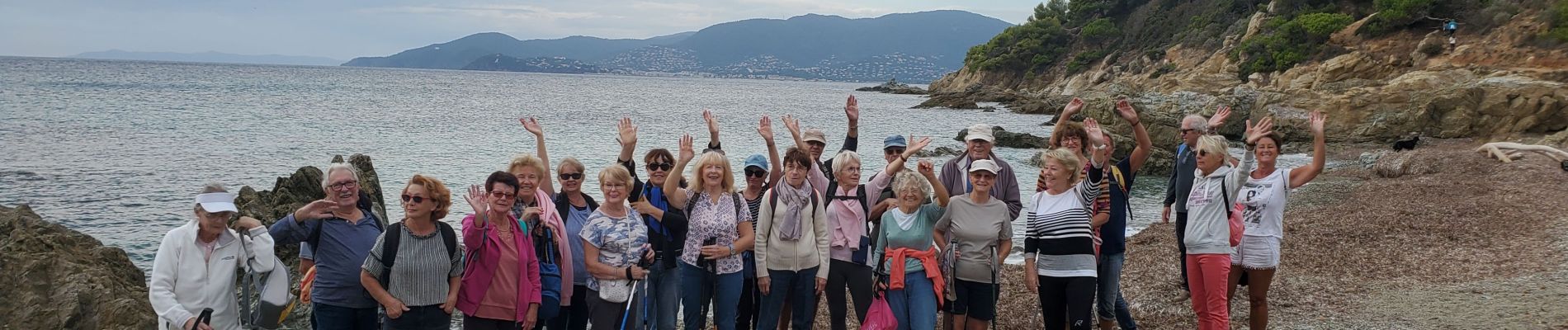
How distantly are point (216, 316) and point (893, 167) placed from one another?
434 centimetres

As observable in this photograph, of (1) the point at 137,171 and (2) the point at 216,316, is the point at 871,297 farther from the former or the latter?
(1) the point at 137,171

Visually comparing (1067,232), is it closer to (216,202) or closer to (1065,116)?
(1065,116)

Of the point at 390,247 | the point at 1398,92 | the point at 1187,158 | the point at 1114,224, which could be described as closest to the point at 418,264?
the point at 390,247

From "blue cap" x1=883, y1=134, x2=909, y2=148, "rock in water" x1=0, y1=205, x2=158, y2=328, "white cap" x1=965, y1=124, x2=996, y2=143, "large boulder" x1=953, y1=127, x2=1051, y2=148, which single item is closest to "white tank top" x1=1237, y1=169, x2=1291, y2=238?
"white cap" x1=965, y1=124, x2=996, y2=143

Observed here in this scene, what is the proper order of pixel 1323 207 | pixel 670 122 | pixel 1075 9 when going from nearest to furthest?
pixel 1323 207 < pixel 670 122 < pixel 1075 9

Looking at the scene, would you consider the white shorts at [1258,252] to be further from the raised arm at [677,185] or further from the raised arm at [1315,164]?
the raised arm at [677,185]

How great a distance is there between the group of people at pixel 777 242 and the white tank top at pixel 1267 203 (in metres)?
0.01

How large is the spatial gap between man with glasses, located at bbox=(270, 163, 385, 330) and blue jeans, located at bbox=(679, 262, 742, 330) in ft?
6.46

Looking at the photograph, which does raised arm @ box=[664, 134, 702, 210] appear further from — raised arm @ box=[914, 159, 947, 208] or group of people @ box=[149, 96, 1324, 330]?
raised arm @ box=[914, 159, 947, 208]

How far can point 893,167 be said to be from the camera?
271 inches

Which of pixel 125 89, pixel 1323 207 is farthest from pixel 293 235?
pixel 125 89

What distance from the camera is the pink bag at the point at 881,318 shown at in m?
6.34

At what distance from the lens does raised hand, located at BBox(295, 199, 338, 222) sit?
545 centimetres

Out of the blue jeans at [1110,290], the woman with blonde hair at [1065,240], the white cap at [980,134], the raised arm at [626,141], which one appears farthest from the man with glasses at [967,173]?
the raised arm at [626,141]
